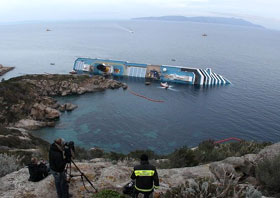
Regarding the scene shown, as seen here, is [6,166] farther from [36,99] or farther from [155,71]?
[155,71]

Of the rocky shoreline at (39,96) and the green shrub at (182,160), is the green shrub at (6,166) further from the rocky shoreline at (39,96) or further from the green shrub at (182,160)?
the rocky shoreline at (39,96)

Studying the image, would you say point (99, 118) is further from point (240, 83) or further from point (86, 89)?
point (240, 83)

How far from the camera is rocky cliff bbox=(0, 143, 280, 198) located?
8.95m

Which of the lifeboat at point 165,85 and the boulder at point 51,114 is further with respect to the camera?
the lifeboat at point 165,85

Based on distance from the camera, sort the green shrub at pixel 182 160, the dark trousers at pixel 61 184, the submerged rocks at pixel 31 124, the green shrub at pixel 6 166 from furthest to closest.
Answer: the submerged rocks at pixel 31 124
the green shrub at pixel 182 160
the green shrub at pixel 6 166
the dark trousers at pixel 61 184

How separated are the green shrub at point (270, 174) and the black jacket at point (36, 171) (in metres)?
9.34

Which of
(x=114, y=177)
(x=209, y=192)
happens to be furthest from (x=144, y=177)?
(x=114, y=177)

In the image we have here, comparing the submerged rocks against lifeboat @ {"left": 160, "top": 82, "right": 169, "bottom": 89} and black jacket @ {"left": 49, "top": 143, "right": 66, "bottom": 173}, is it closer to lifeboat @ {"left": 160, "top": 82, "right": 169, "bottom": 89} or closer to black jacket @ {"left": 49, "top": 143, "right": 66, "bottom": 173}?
lifeboat @ {"left": 160, "top": 82, "right": 169, "bottom": 89}

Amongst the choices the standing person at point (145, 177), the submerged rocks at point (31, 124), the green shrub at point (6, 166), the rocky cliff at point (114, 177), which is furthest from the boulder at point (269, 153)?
the submerged rocks at point (31, 124)

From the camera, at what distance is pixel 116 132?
39.9m

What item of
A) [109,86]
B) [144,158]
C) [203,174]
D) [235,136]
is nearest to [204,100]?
[235,136]

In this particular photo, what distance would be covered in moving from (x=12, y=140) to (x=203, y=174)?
1922 cm

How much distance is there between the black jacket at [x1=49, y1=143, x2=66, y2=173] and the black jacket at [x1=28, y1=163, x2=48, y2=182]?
1857 millimetres

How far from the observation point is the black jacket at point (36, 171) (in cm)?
940
